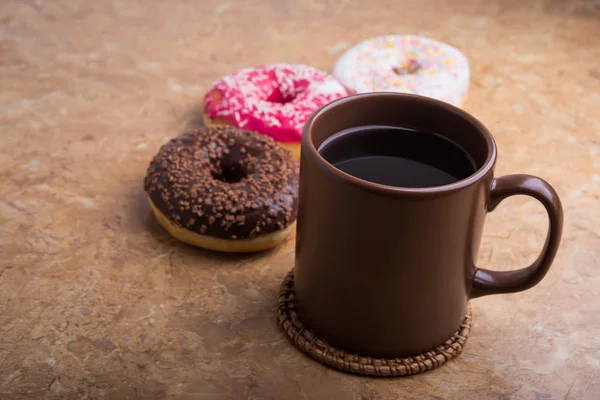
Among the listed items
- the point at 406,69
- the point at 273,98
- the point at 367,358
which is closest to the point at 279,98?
the point at 273,98

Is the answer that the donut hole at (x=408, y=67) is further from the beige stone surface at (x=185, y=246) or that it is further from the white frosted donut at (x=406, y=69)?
the beige stone surface at (x=185, y=246)

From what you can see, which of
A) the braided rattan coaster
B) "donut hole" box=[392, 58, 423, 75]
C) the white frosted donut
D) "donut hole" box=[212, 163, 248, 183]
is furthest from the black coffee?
"donut hole" box=[392, 58, 423, 75]

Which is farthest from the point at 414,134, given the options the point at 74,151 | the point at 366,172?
the point at 74,151

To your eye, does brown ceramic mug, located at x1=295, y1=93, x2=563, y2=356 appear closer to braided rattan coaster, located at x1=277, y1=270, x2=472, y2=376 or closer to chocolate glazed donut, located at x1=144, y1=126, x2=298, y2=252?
braided rattan coaster, located at x1=277, y1=270, x2=472, y2=376

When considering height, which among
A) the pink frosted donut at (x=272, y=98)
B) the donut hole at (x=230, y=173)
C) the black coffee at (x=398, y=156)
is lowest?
the donut hole at (x=230, y=173)

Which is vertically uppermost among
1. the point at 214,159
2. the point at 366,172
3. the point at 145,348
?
the point at 366,172

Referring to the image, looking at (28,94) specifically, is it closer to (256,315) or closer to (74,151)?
(74,151)

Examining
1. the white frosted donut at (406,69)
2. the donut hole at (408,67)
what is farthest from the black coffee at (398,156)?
the donut hole at (408,67)
